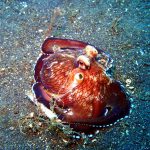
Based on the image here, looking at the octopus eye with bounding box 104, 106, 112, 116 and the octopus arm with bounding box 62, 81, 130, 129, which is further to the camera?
the octopus eye with bounding box 104, 106, 112, 116

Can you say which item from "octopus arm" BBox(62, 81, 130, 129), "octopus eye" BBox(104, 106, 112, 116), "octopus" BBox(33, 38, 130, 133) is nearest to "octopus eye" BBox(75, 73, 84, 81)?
"octopus" BBox(33, 38, 130, 133)

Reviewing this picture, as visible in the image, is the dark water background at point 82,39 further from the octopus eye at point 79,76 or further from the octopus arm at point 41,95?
the octopus eye at point 79,76

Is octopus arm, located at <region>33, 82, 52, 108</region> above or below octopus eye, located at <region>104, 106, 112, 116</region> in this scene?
above

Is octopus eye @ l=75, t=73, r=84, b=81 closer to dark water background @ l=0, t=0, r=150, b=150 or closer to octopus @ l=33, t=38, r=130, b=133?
octopus @ l=33, t=38, r=130, b=133

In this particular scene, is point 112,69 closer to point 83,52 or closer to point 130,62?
point 130,62

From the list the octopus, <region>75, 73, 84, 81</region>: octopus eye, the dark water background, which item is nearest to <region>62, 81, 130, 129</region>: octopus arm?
the octopus

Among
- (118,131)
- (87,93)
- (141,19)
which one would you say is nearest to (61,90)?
(87,93)

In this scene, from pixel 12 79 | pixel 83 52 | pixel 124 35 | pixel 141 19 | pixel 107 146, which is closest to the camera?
pixel 107 146
